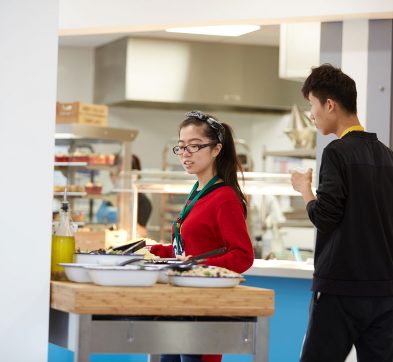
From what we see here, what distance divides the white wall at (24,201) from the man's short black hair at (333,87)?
3.17ft

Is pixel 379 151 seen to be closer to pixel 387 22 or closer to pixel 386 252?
pixel 386 252

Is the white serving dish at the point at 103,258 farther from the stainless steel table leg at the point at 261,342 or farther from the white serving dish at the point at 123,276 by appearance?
the stainless steel table leg at the point at 261,342

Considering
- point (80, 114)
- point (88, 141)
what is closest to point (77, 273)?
point (80, 114)

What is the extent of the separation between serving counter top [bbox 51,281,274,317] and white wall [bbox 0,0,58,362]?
10 centimetres

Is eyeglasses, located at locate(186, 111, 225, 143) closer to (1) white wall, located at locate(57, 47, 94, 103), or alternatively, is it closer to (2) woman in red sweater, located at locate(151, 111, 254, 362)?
(2) woman in red sweater, located at locate(151, 111, 254, 362)

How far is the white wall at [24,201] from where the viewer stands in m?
2.47

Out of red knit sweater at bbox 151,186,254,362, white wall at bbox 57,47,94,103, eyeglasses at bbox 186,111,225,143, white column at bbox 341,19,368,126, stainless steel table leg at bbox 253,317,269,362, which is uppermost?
white wall at bbox 57,47,94,103

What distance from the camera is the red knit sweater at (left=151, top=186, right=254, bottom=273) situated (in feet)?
9.19

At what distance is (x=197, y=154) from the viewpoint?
3.04 metres

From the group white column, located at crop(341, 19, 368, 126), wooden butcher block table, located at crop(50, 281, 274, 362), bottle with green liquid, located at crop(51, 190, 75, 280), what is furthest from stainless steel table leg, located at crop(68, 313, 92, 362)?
white column, located at crop(341, 19, 368, 126)

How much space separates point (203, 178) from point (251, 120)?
22.1 feet

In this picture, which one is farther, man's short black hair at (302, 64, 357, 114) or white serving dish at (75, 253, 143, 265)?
man's short black hair at (302, 64, 357, 114)

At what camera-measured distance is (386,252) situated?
289 cm

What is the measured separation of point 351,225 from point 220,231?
0.42 metres
